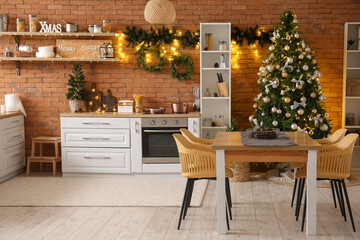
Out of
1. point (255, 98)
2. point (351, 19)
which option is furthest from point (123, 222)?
point (351, 19)

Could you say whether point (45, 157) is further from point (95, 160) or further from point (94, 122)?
point (94, 122)

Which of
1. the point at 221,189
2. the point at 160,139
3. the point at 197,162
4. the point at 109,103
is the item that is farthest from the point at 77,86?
the point at 221,189

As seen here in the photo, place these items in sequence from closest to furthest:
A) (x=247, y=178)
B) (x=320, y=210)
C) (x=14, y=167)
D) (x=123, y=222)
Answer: (x=123, y=222), (x=320, y=210), (x=247, y=178), (x=14, y=167)

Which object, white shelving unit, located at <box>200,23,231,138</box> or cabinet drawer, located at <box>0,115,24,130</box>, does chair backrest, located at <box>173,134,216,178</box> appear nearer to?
white shelving unit, located at <box>200,23,231,138</box>

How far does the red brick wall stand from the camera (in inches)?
261

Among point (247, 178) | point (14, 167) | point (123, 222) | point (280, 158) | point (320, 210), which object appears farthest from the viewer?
point (14, 167)

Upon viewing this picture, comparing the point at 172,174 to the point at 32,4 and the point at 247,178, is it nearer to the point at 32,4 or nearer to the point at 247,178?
the point at 247,178

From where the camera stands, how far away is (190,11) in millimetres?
6719

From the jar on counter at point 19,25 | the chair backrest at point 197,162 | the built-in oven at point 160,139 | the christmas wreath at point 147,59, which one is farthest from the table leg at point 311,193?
the jar on counter at point 19,25

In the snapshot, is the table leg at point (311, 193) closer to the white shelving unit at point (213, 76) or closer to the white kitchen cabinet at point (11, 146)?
the white shelving unit at point (213, 76)

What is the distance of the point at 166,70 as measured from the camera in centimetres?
685

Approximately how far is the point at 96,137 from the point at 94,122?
8.7 inches

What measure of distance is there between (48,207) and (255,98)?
3.24 m

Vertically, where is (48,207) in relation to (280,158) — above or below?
below
